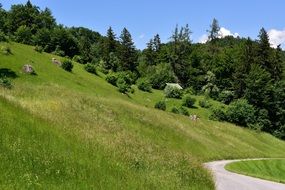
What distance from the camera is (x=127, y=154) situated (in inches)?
762

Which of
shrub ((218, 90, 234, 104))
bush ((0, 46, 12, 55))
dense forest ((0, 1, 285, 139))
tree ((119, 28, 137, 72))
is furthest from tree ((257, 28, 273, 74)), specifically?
bush ((0, 46, 12, 55))

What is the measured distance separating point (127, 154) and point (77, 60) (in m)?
85.8

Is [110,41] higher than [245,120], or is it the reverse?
[110,41]

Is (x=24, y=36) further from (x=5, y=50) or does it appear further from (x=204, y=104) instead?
(x=204, y=104)

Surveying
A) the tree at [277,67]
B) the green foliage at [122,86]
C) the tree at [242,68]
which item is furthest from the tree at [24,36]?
the tree at [277,67]

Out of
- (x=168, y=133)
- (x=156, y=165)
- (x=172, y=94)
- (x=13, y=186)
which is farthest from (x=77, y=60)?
(x=13, y=186)

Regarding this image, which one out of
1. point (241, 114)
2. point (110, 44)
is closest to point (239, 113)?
point (241, 114)

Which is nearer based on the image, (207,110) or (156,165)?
(156,165)

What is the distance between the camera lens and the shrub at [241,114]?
323ft

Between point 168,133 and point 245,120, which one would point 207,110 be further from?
point 168,133

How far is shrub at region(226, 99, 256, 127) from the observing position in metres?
98.4

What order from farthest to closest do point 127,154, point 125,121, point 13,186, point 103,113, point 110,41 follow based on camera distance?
point 110,41 → point 125,121 → point 103,113 → point 127,154 → point 13,186

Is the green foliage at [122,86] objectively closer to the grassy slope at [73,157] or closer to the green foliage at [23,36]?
the green foliage at [23,36]

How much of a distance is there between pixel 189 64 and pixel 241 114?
45629 mm
